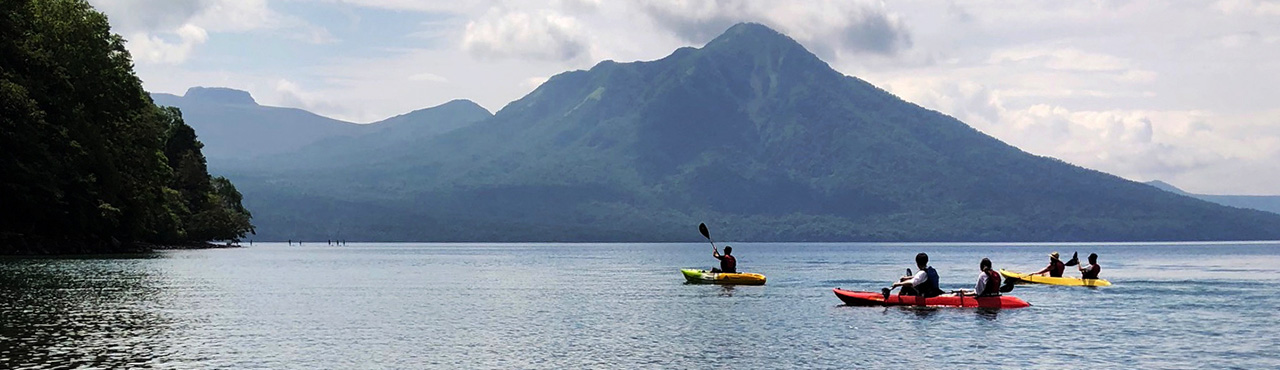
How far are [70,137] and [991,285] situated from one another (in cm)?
7179

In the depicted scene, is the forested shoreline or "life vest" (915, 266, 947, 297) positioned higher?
the forested shoreline

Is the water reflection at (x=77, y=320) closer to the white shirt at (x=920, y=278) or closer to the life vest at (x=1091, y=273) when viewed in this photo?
the white shirt at (x=920, y=278)

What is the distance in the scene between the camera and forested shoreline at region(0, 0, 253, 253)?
88500mm

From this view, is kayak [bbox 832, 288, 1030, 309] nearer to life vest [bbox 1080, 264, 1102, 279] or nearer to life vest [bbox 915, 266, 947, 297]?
life vest [bbox 915, 266, 947, 297]

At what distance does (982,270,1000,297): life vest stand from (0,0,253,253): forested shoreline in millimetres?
62682

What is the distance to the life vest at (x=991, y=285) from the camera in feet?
177

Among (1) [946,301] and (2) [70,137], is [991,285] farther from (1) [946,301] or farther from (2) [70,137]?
(2) [70,137]

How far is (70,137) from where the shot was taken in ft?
315

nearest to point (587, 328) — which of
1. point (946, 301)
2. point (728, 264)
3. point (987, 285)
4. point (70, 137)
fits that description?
point (946, 301)

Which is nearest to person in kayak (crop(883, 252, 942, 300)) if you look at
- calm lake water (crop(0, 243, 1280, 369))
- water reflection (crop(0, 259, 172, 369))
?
calm lake water (crop(0, 243, 1280, 369))

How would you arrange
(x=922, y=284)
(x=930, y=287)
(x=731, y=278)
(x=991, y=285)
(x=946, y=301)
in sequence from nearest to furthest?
(x=922, y=284) → (x=930, y=287) → (x=946, y=301) → (x=991, y=285) → (x=731, y=278)

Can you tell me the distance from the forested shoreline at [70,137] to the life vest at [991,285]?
2468 inches

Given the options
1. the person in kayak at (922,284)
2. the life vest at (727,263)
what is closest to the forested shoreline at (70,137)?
the life vest at (727,263)

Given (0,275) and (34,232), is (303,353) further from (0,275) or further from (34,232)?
(34,232)
